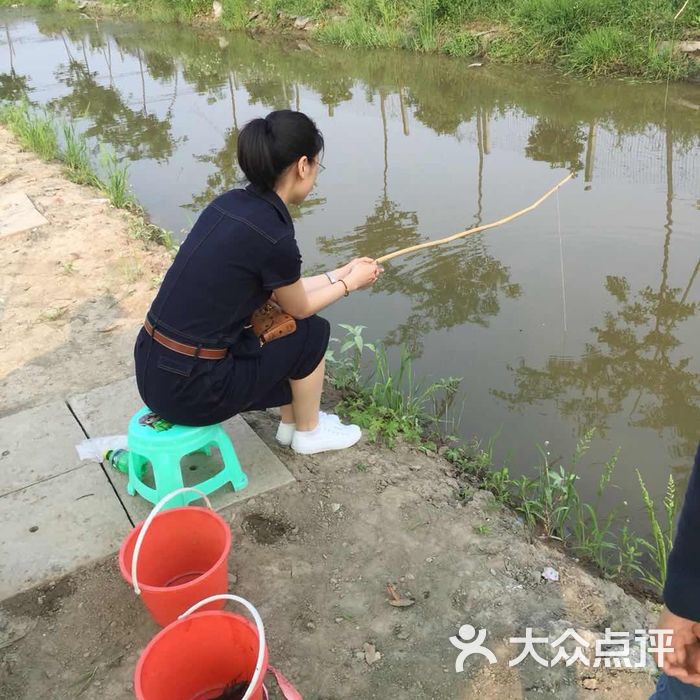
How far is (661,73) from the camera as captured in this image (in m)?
8.49

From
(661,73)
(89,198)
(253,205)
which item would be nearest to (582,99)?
(661,73)

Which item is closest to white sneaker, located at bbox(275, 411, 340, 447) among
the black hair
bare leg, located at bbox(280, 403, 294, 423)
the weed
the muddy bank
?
bare leg, located at bbox(280, 403, 294, 423)

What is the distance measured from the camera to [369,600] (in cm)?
217

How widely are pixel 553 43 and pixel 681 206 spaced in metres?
5.73

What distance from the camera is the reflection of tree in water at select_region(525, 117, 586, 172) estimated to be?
6367mm

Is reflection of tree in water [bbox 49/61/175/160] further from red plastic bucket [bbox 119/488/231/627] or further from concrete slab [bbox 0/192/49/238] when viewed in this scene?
red plastic bucket [bbox 119/488/231/627]

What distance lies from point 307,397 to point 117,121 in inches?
314

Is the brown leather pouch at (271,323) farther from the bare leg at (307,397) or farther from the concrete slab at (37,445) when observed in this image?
the concrete slab at (37,445)

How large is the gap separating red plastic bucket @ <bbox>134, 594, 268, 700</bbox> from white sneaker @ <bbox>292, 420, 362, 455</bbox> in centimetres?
109

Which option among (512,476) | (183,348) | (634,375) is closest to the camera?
(183,348)

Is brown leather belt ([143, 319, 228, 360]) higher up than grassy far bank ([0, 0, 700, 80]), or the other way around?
grassy far bank ([0, 0, 700, 80])

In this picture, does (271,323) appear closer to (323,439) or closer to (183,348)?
(183,348)

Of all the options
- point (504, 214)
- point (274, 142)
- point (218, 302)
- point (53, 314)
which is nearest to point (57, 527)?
point (218, 302)

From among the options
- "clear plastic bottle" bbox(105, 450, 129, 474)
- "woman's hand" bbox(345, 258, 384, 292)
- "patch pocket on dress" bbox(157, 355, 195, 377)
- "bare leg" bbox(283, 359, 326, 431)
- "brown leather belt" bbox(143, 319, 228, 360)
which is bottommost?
"clear plastic bottle" bbox(105, 450, 129, 474)
